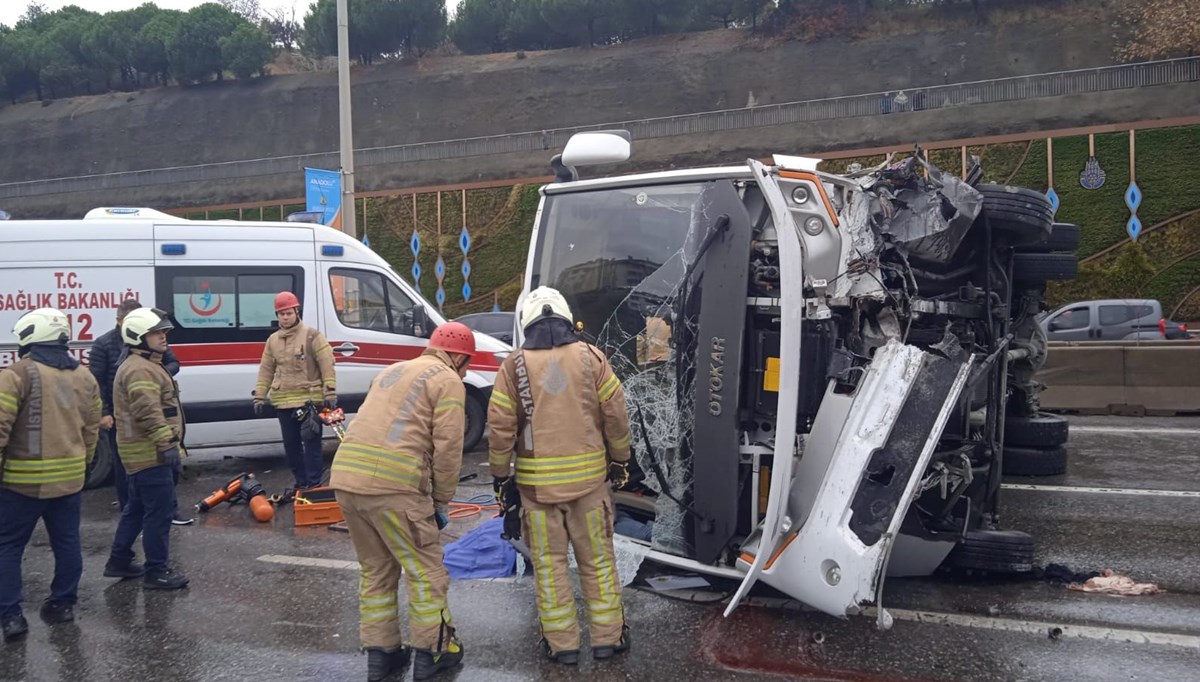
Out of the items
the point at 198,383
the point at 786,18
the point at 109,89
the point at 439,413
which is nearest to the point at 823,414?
the point at 439,413

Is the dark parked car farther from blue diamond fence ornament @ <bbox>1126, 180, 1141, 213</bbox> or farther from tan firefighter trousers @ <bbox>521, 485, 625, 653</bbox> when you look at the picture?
blue diamond fence ornament @ <bbox>1126, 180, 1141, 213</bbox>

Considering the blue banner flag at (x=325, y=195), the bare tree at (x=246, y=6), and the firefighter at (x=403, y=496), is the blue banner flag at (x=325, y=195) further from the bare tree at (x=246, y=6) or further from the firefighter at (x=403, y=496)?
the bare tree at (x=246, y=6)

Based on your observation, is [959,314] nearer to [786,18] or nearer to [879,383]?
[879,383]

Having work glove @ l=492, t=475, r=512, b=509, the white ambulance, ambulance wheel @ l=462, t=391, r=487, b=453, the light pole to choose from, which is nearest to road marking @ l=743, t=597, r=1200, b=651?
work glove @ l=492, t=475, r=512, b=509

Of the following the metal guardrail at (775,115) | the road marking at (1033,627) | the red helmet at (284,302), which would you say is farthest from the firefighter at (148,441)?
the metal guardrail at (775,115)

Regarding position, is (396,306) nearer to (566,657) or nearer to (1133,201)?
(566,657)

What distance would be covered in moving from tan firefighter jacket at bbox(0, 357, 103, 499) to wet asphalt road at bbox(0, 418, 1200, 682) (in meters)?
0.81

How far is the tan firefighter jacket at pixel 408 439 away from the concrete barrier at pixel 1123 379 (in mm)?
9273

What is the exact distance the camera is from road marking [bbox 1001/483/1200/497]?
23.8ft

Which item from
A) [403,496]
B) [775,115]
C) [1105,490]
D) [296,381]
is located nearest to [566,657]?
[403,496]

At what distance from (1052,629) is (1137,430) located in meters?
6.50

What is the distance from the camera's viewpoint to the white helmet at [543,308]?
4516mm

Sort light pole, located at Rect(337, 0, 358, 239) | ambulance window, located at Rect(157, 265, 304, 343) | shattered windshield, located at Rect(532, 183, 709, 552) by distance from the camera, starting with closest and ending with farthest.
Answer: shattered windshield, located at Rect(532, 183, 709, 552) < ambulance window, located at Rect(157, 265, 304, 343) < light pole, located at Rect(337, 0, 358, 239)

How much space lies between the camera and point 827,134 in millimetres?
30578
